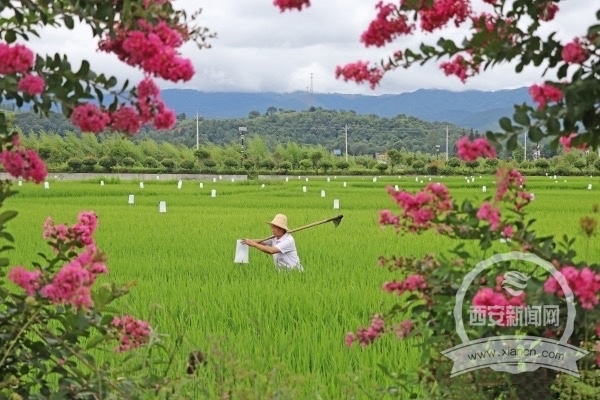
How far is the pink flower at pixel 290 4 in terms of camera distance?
2.31 m

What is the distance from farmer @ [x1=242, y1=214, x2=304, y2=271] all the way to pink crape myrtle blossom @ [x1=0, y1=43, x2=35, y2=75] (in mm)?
5516

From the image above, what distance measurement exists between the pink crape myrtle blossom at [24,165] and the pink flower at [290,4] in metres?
0.75

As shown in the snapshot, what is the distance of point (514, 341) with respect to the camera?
8.07ft

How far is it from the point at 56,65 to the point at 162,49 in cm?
30

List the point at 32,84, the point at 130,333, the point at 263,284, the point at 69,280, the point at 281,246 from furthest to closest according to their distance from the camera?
the point at 281,246, the point at 263,284, the point at 130,333, the point at 69,280, the point at 32,84

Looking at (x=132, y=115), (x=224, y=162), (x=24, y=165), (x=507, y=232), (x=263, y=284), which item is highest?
(x=132, y=115)

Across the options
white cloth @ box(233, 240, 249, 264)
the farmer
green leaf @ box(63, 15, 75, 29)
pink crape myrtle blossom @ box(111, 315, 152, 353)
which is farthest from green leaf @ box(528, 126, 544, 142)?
white cloth @ box(233, 240, 249, 264)

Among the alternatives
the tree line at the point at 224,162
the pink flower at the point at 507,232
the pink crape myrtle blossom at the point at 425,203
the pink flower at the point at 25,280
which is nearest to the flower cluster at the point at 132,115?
the pink flower at the point at 25,280

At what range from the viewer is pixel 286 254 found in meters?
8.13

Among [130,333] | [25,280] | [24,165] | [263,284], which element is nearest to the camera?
[24,165]

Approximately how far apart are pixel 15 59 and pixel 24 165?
28 centimetres

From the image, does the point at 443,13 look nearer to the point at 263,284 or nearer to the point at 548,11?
the point at 548,11

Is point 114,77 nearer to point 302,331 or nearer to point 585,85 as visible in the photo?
point 585,85

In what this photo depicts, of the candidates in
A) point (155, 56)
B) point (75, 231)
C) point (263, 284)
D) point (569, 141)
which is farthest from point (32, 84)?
point (263, 284)
